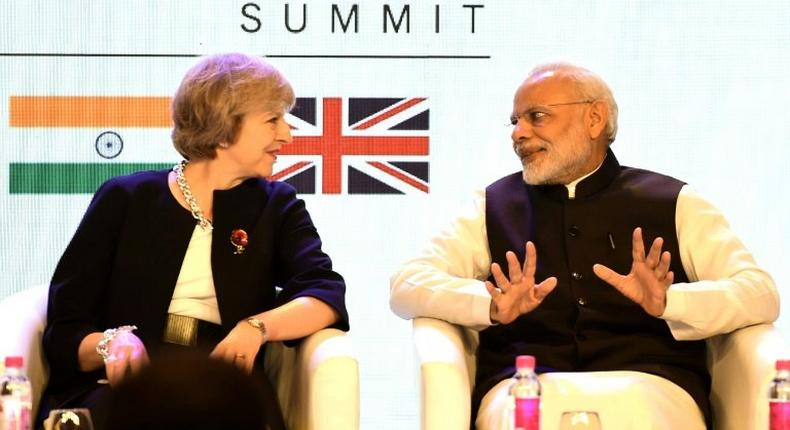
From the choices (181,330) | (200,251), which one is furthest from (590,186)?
(181,330)

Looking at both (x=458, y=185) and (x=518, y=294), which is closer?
(x=518, y=294)

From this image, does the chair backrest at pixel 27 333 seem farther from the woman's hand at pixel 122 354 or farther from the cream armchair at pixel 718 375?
the cream armchair at pixel 718 375

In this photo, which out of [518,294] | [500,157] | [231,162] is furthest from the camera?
[500,157]

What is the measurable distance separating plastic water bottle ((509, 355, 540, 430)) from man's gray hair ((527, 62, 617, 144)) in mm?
1272

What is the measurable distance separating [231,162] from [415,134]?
130 cm

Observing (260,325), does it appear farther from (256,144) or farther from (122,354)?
(256,144)

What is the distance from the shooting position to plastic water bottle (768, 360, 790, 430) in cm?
285

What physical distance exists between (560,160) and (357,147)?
117cm

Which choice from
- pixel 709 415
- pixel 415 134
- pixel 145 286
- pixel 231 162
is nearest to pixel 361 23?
pixel 415 134

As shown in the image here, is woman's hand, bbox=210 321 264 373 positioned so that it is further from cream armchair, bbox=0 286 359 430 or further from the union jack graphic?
the union jack graphic

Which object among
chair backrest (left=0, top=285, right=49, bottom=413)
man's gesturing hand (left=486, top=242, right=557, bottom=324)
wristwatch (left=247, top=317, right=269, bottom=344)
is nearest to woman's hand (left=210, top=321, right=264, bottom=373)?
wristwatch (left=247, top=317, right=269, bottom=344)

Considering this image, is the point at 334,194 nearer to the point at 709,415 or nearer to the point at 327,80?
the point at 327,80

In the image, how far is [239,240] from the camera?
3.69m

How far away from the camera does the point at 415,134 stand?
4.91 m
